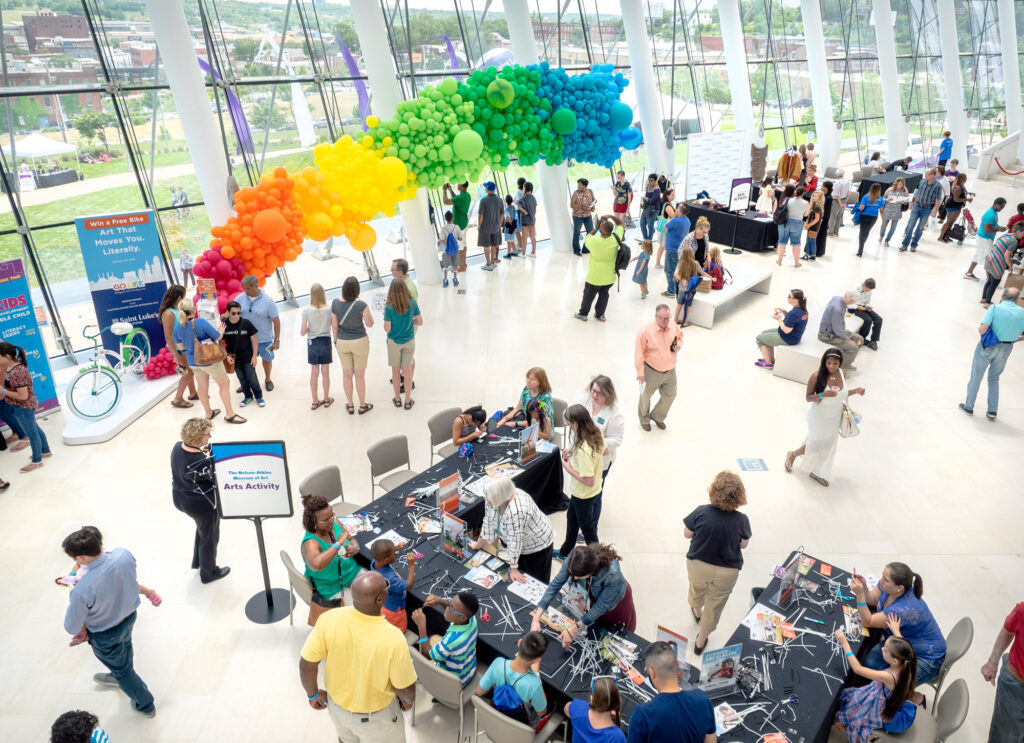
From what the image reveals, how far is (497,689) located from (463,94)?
8486mm

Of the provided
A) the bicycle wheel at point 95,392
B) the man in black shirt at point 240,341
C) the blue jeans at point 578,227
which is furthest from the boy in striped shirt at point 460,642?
the blue jeans at point 578,227

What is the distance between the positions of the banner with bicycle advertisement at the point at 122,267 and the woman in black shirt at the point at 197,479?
4.23 meters

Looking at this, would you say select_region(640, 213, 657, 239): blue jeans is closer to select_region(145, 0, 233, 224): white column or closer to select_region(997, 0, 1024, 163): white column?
select_region(145, 0, 233, 224): white column

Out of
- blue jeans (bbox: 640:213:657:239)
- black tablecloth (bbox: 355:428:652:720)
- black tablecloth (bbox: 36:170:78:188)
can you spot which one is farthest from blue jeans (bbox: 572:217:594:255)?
black tablecloth (bbox: 36:170:78:188)

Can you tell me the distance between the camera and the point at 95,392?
7.84 m

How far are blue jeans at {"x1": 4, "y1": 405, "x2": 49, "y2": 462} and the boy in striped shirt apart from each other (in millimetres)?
5333

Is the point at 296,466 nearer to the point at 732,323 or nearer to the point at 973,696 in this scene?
the point at 973,696

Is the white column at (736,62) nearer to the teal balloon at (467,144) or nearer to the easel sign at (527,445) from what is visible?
the teal balloon at (467,144)

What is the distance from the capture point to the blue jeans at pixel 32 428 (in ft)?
22.3

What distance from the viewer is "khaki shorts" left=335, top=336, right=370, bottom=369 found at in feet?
25.1

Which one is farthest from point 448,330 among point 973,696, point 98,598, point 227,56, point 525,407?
point 973,696

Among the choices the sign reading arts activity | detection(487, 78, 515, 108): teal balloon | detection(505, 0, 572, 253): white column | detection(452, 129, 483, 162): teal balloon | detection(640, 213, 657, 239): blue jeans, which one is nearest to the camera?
the sign reading arts activity

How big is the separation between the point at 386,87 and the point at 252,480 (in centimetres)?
771

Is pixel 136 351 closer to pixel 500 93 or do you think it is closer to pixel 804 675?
pixel 500 93
